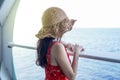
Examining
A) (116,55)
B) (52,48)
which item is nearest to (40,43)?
(52,48)

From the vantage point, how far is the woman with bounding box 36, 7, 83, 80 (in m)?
1.16

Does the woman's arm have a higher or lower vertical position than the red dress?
higher

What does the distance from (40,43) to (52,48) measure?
0.09 metres

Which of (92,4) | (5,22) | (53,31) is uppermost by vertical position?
(53,31)

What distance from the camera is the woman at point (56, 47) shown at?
1.16 m

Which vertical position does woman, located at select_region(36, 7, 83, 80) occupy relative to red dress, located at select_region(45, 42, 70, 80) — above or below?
above

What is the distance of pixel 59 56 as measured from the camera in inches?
45.5

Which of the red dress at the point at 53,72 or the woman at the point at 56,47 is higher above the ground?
the woman at the point at 56,47

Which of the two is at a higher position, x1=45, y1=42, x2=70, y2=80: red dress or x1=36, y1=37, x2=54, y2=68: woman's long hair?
x1=36, y1=37, x2=54, y2=68: woman's long hair

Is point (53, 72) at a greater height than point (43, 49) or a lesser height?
lesser

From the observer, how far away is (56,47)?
117cm

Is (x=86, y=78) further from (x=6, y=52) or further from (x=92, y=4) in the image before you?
(x=92, y=4)

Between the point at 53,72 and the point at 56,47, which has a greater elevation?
the point at 56,47

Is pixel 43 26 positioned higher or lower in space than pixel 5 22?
higher
